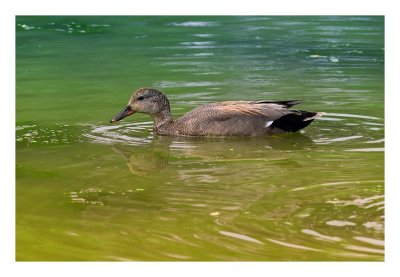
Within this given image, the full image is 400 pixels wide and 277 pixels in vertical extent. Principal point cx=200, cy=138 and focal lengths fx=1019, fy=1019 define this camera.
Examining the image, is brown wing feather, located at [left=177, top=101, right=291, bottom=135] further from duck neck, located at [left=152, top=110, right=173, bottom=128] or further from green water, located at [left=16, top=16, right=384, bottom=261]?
duck neck, located at [left=152, top=110, right=173, bottom=128]

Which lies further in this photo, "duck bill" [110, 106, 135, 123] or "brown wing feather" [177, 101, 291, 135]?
"duck bill" [110, 106, 135, 123]

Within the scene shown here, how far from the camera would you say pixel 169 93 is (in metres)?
15.5

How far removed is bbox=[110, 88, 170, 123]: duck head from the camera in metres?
12.9

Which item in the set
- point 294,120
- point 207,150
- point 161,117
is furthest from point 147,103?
point 294,120

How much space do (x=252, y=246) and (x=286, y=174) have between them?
8.49 ft

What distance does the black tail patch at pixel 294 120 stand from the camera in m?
12.3

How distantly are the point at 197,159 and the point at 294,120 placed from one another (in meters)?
1.88

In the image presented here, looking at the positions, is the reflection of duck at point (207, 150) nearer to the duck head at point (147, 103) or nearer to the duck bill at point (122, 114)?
the duck head at point (147, 103)

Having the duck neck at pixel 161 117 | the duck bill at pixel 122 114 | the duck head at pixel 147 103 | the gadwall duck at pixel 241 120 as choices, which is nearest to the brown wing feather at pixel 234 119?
the gadwall duck at pixel 241 120

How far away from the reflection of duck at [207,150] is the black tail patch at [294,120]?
114 mm

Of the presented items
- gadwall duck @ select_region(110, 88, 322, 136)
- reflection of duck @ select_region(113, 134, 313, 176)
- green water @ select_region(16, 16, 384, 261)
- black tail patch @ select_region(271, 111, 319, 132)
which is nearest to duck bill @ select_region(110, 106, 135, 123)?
green water @ select_region(16, 16, 384, 261)

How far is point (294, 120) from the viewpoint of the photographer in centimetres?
1232

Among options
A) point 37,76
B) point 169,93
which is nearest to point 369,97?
point 169,93

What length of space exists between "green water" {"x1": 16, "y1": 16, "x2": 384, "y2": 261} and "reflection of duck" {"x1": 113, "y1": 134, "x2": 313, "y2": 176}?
0.9 inches
